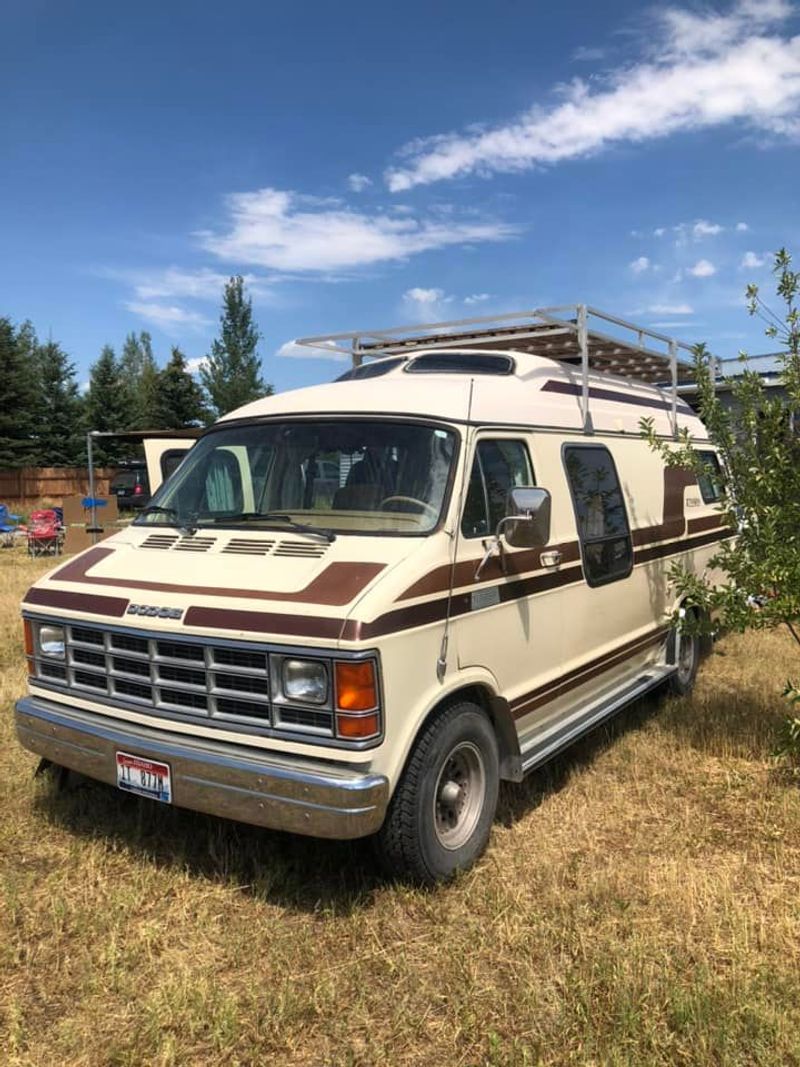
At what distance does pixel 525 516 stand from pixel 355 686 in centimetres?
122

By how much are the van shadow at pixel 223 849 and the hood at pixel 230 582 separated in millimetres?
1193

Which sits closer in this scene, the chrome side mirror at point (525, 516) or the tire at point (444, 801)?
the tire at point (444, 801)

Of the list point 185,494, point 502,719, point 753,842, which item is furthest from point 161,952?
point 753,842

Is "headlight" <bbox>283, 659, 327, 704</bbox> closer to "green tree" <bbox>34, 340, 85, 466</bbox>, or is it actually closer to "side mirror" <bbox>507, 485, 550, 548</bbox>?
"side mirror" <bbox>507, 485, 550, 548</bbox>

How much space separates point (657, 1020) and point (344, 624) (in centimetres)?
175

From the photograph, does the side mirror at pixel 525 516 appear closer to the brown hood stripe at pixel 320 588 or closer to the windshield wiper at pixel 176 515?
the brown hood stripe at pixel 320 588

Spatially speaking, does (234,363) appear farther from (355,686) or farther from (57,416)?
(355,686)

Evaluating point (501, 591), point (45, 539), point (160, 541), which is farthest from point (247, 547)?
point (45, 539)

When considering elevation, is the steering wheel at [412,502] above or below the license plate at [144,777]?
above

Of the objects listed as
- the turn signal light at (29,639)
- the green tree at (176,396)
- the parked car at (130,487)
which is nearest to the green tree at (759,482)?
the turn signal light at (29,639)

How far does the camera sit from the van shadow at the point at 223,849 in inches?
150

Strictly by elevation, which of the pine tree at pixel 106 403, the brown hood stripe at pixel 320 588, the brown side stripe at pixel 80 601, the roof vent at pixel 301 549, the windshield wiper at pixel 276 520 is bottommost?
the brown side stripe at pixel 80 601

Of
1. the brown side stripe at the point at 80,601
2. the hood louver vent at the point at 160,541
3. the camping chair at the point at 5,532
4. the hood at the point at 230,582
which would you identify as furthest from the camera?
the camping chair at the point at 5,532

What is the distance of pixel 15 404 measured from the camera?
31.4 metres
